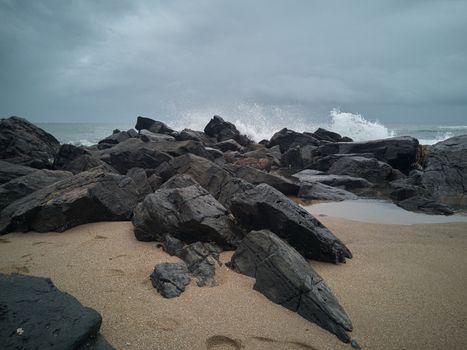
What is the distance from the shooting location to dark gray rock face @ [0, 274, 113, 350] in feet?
7.38

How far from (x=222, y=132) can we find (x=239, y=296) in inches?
802

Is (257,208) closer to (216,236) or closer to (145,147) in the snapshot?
(216,236)

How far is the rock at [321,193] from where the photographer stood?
31.5ft

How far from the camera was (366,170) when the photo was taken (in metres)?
12.7

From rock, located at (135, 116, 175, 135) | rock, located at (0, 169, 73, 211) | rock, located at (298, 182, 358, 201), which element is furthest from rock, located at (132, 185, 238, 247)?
rock, located at (135, 116, 175, 135)

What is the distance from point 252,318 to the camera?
3117 millimetres

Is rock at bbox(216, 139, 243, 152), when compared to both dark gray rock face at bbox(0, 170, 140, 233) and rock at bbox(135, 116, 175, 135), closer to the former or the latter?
rock at bbox(135, 116, 175, 135)

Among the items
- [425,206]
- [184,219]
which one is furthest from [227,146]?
[184,219]

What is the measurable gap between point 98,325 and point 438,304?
3488mm

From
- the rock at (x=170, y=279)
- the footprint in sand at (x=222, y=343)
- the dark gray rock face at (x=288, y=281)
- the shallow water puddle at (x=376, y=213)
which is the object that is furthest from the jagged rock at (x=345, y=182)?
the footprint in sand at (x=222, y=343)

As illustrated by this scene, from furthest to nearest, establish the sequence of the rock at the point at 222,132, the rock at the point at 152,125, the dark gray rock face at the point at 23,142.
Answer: the rock at the point at 222,132
the rock at the point at 152,125
the dark gray rock face at the point at 23,142

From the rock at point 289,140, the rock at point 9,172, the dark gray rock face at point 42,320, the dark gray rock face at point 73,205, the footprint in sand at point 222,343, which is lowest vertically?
the footprint in sand at point 222,343

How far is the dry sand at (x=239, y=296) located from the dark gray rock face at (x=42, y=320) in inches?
11.5

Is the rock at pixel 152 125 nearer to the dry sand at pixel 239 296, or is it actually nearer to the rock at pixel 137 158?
the rock at pixel 137 158
